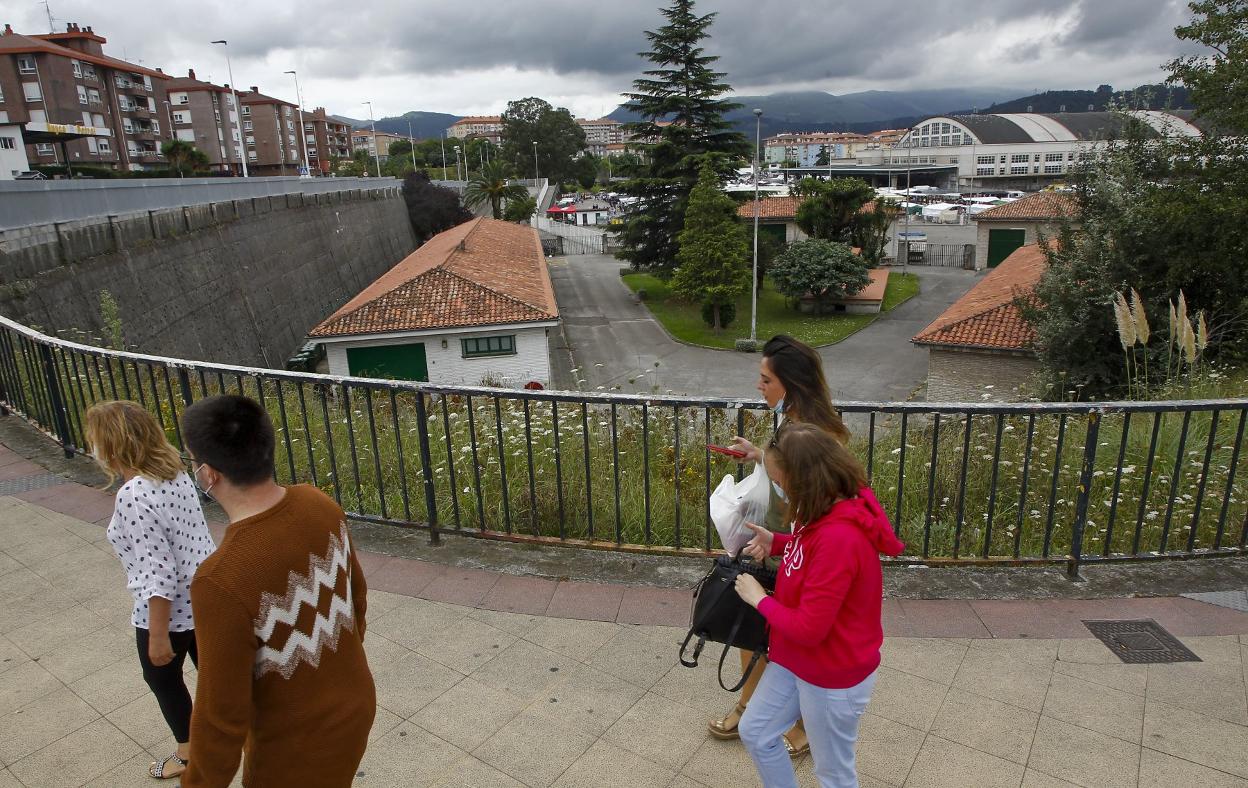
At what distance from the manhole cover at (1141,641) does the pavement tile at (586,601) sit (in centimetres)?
229

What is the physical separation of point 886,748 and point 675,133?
3616cm

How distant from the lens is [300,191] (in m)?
31.6

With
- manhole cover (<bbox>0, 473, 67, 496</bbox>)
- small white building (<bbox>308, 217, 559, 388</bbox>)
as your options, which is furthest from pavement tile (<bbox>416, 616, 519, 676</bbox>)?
small white building (<bbox>308, 217, 559, 388</bbox>)

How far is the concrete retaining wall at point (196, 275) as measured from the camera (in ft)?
42.9

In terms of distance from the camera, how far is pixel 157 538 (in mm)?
2477

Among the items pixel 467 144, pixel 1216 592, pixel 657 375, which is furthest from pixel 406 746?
pixel 467 144

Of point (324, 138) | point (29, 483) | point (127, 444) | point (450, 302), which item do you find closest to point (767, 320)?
point (450, 302)

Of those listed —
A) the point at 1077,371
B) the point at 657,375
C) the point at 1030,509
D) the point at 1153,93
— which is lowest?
the point at 657,375

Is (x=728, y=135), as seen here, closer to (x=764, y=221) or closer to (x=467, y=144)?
(x=764, y=221)

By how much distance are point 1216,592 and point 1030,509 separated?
46.6 inches

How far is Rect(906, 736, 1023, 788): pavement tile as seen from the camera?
275 centimetres

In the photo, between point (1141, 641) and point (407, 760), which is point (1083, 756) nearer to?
point (1141, 641)

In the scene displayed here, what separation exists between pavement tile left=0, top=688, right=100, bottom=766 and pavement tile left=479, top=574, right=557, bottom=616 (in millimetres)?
1723

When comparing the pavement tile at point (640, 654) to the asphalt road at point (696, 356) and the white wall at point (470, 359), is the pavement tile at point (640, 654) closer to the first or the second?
the asphalt road at point (696, 356)
